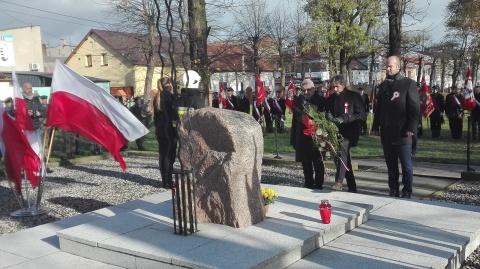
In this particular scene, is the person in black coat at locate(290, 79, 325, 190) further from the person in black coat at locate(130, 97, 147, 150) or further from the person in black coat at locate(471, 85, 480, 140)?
the person in black coat at locate(471, 85, 480, 140)

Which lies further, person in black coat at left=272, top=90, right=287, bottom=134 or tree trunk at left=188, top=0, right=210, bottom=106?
person in black coat at left=272, top=90, right=287, bottom=134

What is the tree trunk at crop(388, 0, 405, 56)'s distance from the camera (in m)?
14.8

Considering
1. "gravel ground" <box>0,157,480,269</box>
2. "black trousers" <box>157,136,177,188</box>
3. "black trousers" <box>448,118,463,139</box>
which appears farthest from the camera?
"black trousers" <box>448,118,463,139</box>

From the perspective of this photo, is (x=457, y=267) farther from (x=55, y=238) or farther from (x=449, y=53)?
(x=449, y=53)

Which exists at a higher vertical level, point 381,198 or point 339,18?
point 339,18

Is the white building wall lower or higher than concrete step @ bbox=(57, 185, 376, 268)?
higher

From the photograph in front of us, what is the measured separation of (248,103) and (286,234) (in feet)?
57.0

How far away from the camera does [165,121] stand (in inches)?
361

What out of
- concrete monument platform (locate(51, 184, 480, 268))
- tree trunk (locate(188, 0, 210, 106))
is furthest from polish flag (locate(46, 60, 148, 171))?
tree trunk (locate(188, 0, 210, 106))

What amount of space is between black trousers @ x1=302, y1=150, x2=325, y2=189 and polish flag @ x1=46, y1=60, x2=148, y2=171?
8.61 feet

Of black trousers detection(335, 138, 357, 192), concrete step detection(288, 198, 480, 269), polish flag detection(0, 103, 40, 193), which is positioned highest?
polish flag detection(0, 103, 40, 193)

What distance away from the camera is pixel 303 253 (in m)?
5.12

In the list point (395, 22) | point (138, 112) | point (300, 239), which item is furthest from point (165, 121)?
point (395, 22)

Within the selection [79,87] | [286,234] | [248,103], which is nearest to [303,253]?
[286,234]
